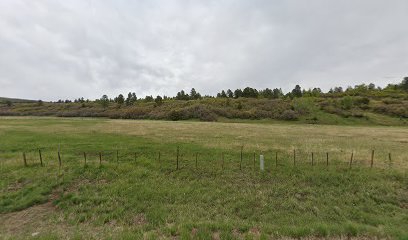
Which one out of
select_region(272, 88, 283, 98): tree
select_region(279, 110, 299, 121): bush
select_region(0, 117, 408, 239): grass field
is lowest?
select_region(279, 110, 299, 121): bush

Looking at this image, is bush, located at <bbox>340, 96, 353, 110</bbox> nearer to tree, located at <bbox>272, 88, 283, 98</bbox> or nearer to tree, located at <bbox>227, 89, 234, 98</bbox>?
tree, located at <bbox>272, 88, 283, 98</bbox>

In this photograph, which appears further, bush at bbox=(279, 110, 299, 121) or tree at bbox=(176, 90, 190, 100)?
tree at bbox=(176, 90, 190, 100)

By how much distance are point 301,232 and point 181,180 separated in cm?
652

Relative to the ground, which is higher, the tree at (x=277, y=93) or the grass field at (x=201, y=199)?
the tree at (x=277, y=93)

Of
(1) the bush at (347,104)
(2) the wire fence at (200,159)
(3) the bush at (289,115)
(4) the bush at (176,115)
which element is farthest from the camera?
(1) the bush at (347,104)

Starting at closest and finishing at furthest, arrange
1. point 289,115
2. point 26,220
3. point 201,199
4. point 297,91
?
point 26,220
point 201,199
point 289,115
point 297,91

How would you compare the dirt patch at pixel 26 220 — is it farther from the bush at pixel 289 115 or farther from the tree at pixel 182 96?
the tree at pixel 182 96

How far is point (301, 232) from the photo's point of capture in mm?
6906

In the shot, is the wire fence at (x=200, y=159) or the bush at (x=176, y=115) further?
the bush at (x=176, y=115)

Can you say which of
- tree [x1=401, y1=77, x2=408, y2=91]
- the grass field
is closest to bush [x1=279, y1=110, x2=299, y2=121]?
the grass field

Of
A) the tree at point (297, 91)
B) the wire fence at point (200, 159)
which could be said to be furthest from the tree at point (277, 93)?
the wire fence at point (200, 159)

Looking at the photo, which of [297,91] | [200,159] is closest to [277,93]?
[297,91]

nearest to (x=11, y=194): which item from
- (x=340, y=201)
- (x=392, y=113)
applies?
(x=340, y=201)

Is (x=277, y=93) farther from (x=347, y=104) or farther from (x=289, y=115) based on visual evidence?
(x=289, y=115)
